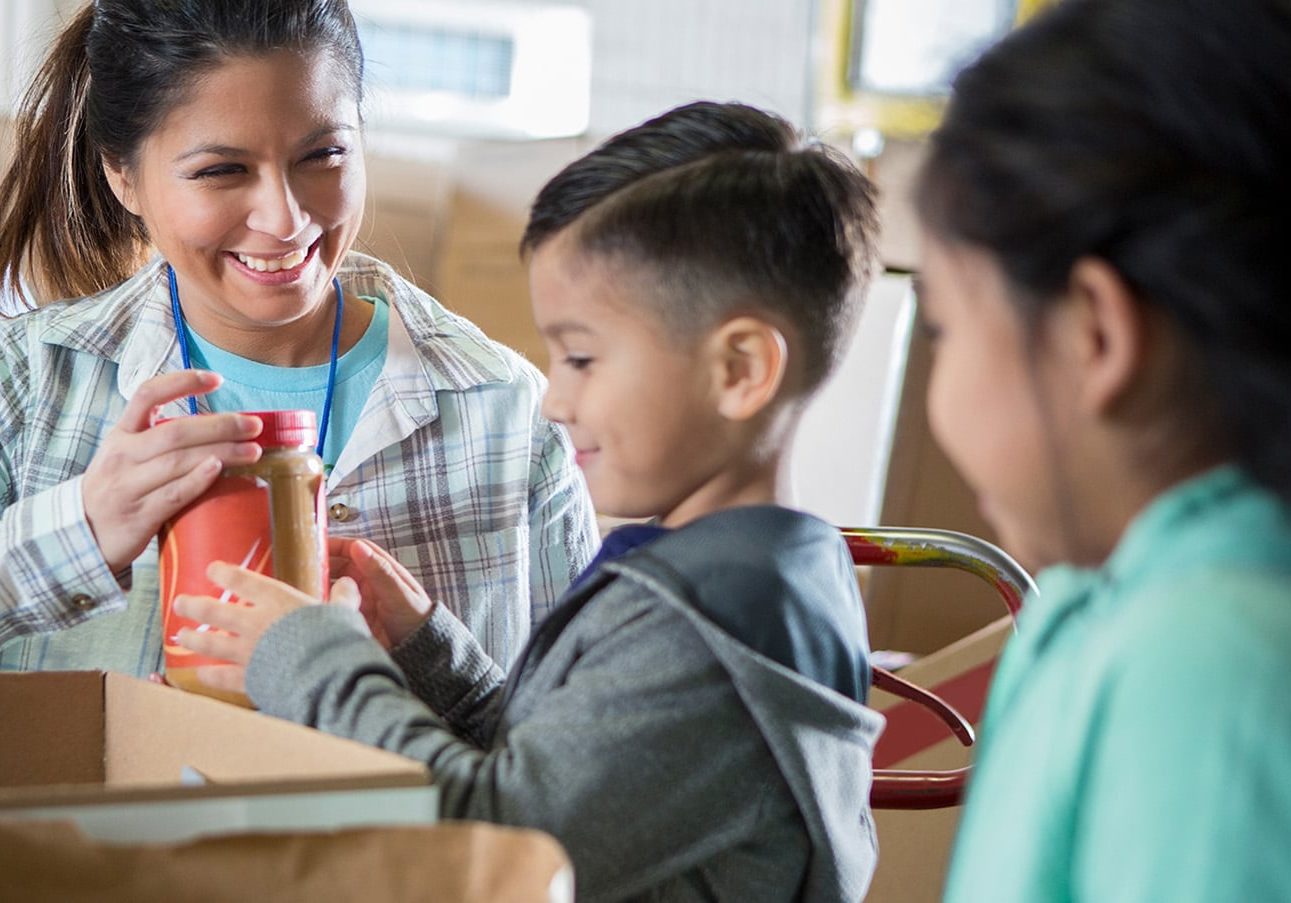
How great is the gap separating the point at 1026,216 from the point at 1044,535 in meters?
0.14

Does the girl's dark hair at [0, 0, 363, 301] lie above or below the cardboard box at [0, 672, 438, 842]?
above

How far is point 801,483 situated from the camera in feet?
8.82

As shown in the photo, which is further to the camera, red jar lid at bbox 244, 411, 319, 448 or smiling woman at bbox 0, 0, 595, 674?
smiling woman at bbox 0, 0, 595, 674

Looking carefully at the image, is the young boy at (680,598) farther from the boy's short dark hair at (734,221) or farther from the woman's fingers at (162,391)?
the woman's fingers at (162,391)

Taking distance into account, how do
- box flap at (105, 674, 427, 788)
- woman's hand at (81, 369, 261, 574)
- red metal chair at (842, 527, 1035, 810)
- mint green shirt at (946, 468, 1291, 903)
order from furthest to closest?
red metal chair at (842, 527, 1035, 810) < woman's hand at (81, 369, 261, 574) < box flap at (105, 674, 427, 788) < mint green shirt at (946, 468, 1291, 903)

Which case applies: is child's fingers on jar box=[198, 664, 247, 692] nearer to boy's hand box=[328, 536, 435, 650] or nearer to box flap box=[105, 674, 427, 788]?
box flap box=[105, 674, 427, 788]

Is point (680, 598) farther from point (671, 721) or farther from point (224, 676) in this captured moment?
point (224, 676)

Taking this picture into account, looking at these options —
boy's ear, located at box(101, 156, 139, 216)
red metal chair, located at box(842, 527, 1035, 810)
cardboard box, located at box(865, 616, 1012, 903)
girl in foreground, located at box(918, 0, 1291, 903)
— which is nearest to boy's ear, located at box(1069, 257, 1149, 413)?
girl in foreground, located at box(918, 0, 1291, 903)

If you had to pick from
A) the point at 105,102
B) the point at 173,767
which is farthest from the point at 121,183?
the point at 173,767

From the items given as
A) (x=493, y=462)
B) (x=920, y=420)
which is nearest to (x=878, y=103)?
(x=920, y=420)

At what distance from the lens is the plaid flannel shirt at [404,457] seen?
133 cm

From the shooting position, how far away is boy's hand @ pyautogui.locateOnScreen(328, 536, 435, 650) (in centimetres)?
104

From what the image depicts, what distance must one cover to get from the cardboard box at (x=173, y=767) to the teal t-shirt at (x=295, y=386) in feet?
1.59

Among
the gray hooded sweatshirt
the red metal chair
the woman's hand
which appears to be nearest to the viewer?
the gray hooded sweatshirt
